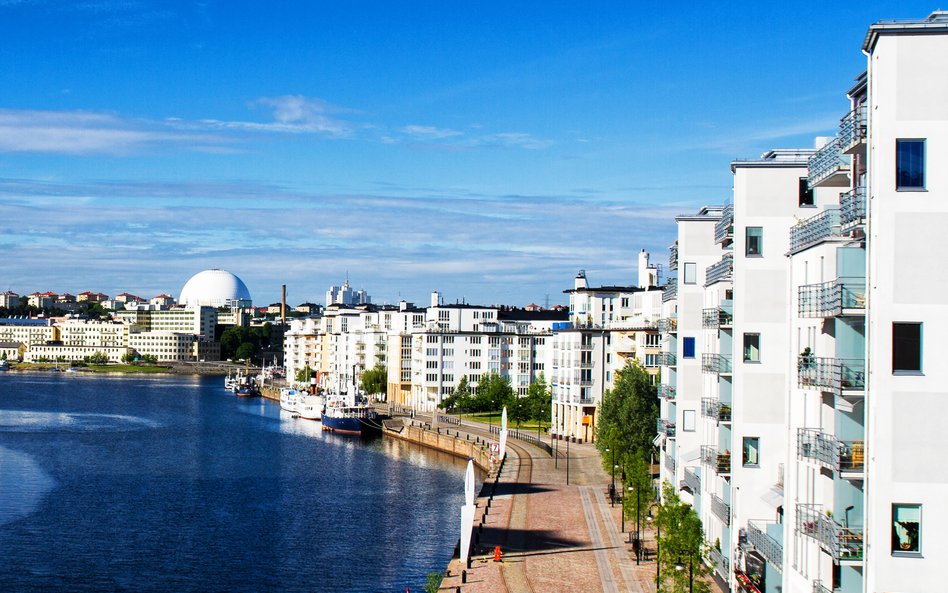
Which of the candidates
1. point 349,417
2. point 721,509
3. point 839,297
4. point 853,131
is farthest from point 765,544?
point 349,417

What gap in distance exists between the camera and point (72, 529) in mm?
50719

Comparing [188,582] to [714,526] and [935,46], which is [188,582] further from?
[935,46]

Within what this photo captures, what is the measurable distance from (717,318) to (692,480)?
7.00m

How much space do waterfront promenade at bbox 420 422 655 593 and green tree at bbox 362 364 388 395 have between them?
76.1 m

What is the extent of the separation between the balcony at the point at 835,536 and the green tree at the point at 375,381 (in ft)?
392

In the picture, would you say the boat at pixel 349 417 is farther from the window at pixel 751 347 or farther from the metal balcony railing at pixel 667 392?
the window at pixel 751 347

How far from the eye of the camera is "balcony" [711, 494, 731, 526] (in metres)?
31.0

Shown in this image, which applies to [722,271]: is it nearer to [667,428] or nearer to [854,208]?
[667,428]

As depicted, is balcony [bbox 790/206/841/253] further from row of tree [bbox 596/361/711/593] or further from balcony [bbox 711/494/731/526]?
balcony [bbox 711/494/731/526]

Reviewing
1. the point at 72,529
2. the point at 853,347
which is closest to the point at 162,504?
the point at 72,529

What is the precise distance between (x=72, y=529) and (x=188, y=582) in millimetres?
11370

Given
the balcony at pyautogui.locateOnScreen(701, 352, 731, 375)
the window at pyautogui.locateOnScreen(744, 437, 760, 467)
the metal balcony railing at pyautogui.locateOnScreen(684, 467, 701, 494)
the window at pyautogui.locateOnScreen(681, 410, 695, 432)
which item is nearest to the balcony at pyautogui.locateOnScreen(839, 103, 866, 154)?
the window at pyautogui.locateOnScreen(744, 437, 760, 467)

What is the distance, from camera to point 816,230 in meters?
21.0

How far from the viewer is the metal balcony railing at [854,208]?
61.8 ft
